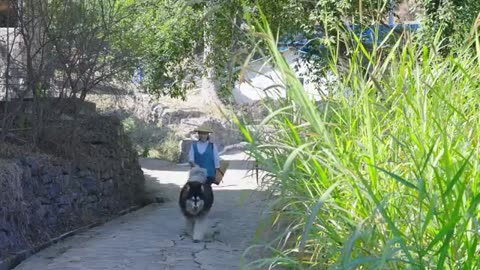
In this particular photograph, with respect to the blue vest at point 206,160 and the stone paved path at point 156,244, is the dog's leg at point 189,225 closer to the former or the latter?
the stone paved path at point 156,244

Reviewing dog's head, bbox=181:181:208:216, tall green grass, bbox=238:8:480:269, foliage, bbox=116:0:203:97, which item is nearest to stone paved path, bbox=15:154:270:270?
dog's head, bbox=181:181:208:216

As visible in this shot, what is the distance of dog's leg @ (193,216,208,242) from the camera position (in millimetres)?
13074

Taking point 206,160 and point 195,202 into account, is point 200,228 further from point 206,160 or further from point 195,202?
point 206,160

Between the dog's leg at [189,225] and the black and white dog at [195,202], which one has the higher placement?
the black and white dog at [195,202]

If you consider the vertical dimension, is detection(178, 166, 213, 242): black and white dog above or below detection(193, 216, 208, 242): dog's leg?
above

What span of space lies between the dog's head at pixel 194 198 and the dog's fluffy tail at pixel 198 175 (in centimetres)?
8

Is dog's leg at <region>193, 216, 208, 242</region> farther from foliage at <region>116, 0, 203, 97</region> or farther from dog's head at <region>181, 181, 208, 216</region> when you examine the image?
foliage at <region>116, 0, 203, 97</region>

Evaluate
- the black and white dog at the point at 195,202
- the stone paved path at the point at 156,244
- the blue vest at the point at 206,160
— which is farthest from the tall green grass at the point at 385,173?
the blue vest at the point at 206,160

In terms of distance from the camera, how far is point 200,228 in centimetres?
1333

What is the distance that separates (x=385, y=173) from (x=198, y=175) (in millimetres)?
9029

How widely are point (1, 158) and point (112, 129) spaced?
18.5ft

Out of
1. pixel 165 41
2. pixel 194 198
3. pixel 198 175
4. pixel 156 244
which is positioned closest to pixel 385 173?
pixel 156 244

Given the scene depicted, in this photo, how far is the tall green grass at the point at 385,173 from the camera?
4496 mm

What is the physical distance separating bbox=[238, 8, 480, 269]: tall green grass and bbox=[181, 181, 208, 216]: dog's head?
620 centimetres
